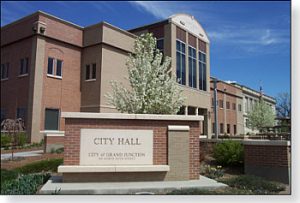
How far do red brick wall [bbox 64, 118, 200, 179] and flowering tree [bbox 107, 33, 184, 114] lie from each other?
161 inches

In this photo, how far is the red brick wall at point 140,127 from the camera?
23.1ft

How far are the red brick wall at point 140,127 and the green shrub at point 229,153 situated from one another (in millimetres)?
2281

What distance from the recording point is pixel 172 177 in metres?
7.39

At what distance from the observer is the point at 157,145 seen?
24.4ft

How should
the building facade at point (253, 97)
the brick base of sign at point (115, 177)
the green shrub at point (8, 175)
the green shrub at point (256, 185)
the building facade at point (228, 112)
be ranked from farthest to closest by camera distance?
1. the building facade at point (228, 112)
2. the building facade at point (253, 97)
3. the green shrub at point (8, 175)
4. the brick base of sign at point (115, 177)
5. the green shrub at point (256, 185)

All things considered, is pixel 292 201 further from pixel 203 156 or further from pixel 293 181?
pixel 203 156

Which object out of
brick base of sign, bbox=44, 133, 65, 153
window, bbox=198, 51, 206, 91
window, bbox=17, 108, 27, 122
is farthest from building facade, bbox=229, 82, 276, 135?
window, bbox=17, 108, 27, 122

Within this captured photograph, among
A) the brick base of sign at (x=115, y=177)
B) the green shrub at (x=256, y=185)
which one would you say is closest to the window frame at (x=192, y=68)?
the green shrub at (x=256, y=185)

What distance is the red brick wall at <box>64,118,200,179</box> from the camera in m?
7.03

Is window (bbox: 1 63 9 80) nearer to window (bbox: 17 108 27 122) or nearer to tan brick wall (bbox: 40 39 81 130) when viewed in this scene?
window (bbox: 17 108 27 122)

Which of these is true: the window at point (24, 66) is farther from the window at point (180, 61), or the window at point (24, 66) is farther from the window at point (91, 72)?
the window at point (180, 61)

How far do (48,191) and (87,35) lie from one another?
15349mm

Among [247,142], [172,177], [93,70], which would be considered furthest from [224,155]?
[93,70]

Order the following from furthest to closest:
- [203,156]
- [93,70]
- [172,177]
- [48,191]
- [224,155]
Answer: [93,70], [203,156], [224,155], [172,177], [48,191]
